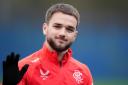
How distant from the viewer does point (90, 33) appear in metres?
5.42

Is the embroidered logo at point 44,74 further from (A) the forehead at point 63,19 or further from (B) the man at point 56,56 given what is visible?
(A) the forehead at point 63,19

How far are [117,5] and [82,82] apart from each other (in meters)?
3.16

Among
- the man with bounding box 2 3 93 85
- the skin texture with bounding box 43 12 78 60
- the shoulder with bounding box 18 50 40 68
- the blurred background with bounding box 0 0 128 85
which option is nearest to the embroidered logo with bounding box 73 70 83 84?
the man with bounding box 2 3 93 85

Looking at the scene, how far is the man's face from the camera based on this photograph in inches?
94.2

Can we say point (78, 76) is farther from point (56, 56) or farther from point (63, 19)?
point (63, 19)

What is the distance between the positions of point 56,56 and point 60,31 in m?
0.15

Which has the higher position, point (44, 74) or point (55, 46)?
point (55, 46)

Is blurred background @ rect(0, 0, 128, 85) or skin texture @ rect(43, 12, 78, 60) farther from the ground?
skin texture @ rect(43, 12, 78, 60)

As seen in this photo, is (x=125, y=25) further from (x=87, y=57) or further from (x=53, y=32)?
(x=53, y=32)

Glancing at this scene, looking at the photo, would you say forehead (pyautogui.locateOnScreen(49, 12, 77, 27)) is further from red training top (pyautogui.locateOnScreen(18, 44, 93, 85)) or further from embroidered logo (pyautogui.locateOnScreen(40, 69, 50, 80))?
embroidered logo (pyautogui.locateOnScreen(40, 69, 50, 80))

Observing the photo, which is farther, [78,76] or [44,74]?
[78,76]

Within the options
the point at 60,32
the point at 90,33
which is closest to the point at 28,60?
the point at 60,32

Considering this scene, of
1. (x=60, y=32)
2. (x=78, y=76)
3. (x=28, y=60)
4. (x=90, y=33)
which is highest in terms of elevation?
(x=60, y=32)

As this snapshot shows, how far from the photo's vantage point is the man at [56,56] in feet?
7.75
